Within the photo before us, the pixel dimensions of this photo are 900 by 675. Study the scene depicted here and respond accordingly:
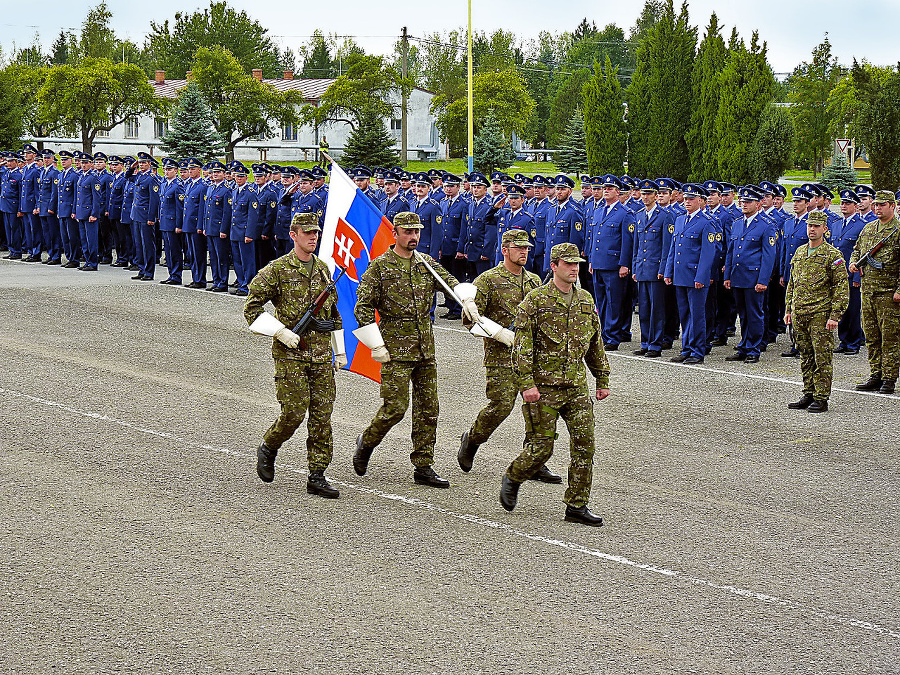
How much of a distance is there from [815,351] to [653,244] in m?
3.50

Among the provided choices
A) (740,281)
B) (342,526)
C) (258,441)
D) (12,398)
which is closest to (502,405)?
(342,526)

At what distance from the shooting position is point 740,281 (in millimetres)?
14180

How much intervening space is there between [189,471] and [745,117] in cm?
2748

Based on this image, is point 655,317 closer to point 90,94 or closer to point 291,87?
point 90,94

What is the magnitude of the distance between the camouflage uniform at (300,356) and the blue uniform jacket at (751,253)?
740 centimetres

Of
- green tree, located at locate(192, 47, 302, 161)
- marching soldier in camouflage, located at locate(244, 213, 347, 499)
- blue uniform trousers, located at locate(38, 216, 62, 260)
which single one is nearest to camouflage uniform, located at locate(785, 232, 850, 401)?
marching soldier in camouflage, located at locate(244, 213, 347, 499)

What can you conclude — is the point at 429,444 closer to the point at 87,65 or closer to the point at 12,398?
the point at 12,398

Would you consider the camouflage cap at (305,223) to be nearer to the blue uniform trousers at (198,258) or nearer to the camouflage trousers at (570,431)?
the camouflage trousers at (570,431)

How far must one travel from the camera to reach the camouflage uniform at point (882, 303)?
1201 centimetres

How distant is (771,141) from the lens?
108 feet

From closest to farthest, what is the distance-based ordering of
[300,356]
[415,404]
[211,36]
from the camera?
1. [300,356]
2. [415,404]
3. [211,36]

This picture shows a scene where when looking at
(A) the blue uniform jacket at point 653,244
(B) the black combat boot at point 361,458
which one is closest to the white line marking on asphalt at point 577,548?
(B) the black combat boot at point 361,458

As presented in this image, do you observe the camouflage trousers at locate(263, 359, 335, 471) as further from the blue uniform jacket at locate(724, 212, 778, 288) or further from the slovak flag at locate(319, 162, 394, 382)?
the blue uniform jacket at locate(724, 212, 778, 288)

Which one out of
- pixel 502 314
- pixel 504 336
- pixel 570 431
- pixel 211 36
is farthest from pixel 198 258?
pixel 211 36
